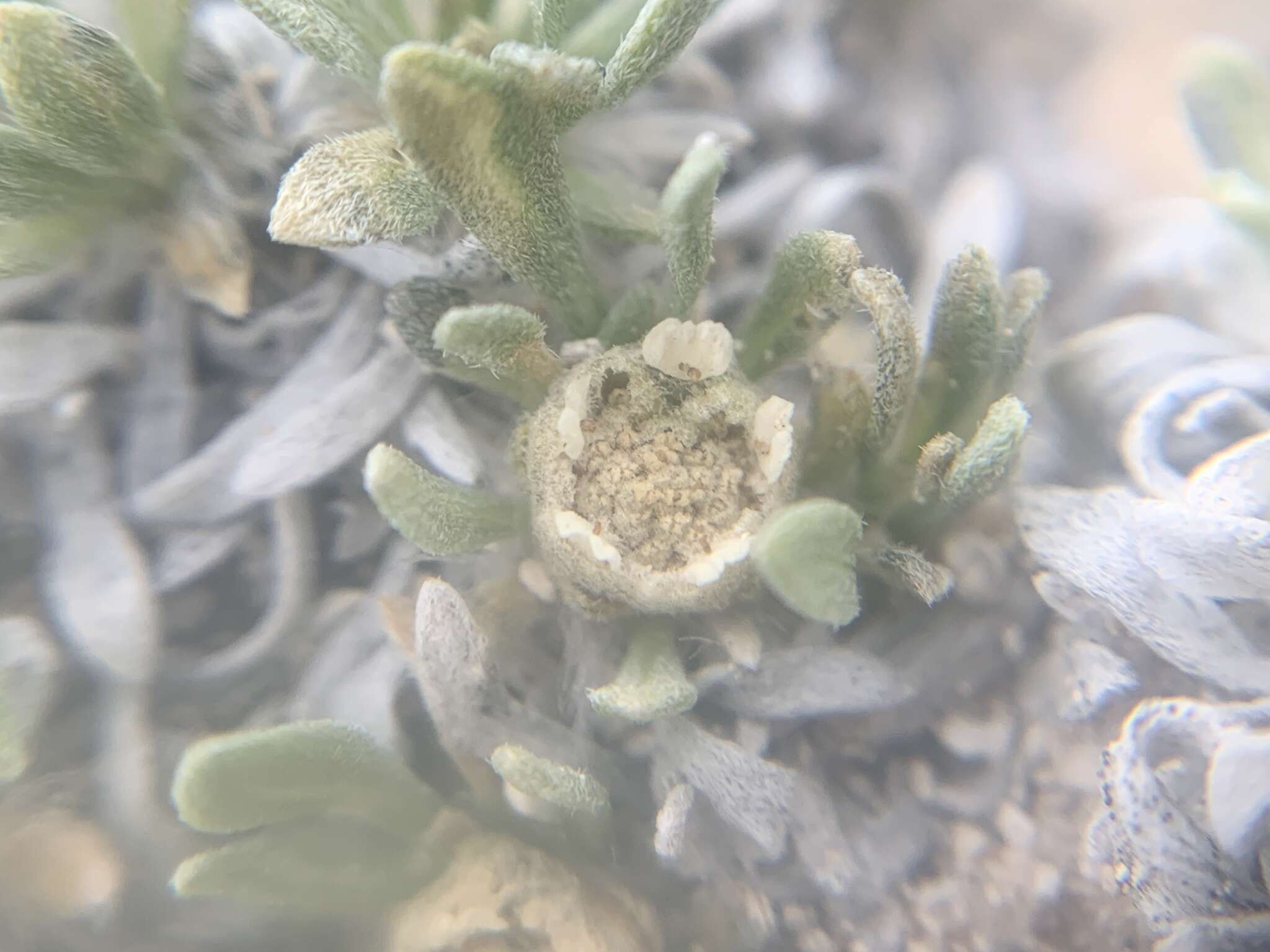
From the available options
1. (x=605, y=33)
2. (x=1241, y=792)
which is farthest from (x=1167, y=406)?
(x=605, y=33)

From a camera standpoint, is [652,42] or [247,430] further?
[247,430]

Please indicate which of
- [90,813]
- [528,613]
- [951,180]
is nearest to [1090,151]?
[951,180]

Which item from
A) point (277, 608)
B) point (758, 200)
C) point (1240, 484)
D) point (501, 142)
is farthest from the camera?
point (758, 200)

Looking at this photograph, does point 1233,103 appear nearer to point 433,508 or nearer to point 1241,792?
point 1241,792

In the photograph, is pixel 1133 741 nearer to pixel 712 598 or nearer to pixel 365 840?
pixel 712 598

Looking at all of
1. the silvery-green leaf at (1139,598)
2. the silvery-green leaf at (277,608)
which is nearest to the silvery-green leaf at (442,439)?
the silvery-green leaf at (277,608)

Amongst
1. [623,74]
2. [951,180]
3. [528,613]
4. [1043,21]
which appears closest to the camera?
[623,74]

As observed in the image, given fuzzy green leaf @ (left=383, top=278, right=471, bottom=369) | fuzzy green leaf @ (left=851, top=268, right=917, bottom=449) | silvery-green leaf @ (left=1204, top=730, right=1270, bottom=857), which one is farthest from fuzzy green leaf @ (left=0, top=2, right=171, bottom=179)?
silvery-green leaf @ (left=1204, top=730, right=1270, bottom=857)
